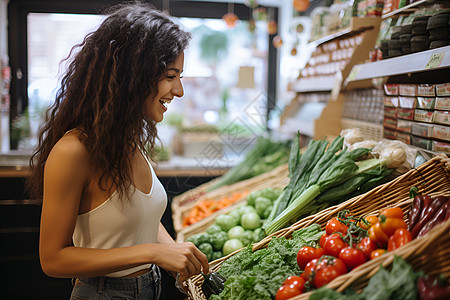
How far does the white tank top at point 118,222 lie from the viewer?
126 cm

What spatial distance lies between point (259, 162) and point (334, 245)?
2212 millimetres

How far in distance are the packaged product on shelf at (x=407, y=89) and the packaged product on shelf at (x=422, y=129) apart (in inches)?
5.5

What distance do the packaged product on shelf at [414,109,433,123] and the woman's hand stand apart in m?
1.15

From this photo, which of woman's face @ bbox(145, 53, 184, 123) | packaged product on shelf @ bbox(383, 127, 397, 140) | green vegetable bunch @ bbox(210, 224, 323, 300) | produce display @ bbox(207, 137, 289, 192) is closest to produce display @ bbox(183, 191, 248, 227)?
produce display @ bbox(207, 137, 289, 192)

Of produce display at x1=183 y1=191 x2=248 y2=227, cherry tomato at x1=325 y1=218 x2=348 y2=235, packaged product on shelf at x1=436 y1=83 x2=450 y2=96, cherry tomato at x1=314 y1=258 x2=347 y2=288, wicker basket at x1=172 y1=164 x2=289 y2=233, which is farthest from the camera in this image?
wicker basket at x1=172 y1=164 x2=289 y2=233

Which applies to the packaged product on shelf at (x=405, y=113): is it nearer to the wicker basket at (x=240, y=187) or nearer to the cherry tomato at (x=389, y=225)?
the cherry tomato at (x=389, y=225)

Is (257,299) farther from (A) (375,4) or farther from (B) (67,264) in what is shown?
(A) (375,4)

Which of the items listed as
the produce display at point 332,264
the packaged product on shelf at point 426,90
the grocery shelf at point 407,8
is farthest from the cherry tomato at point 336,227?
the grocery shelf at point 407,8

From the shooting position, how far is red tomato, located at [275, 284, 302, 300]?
1181 mm

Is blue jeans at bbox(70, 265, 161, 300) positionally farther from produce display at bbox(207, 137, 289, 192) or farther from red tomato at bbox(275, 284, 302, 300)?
produce display at bbox(207, 137, 289, 192)

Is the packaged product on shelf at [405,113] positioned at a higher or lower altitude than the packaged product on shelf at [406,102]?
lower

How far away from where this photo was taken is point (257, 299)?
50.4 inches

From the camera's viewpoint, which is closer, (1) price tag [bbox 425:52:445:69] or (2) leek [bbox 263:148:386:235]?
(1) price tag [bbox 425:52:445:69]

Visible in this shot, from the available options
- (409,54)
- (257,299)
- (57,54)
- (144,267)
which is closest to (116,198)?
(144,267)
